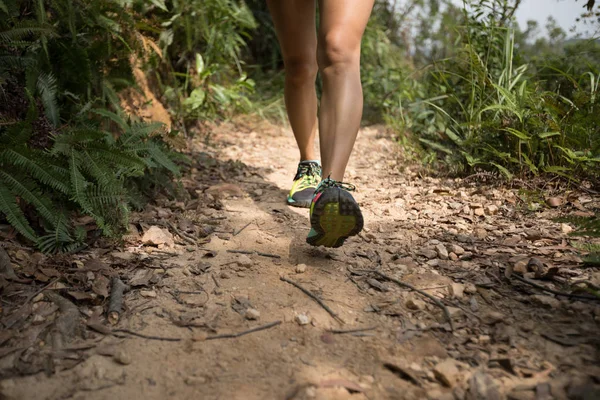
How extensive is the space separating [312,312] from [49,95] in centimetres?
161

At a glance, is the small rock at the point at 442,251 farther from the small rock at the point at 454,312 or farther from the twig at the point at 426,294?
the small rock at the point at 454,312

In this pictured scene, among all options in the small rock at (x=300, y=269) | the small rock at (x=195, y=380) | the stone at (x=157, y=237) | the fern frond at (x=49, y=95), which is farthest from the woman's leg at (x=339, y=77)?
the fern frond at (x=49, y=95)

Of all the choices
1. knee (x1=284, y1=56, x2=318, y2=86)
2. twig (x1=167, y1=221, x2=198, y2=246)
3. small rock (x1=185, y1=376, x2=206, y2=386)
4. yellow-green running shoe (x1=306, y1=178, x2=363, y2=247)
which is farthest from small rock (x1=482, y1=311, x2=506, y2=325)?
knee (x1=284, y1=56, x2=318, y2=86)

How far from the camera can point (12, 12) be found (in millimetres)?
2018

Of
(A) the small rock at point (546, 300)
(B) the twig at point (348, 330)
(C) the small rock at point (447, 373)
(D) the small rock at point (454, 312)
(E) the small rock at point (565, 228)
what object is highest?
(E) the small rock at point (565, 228)

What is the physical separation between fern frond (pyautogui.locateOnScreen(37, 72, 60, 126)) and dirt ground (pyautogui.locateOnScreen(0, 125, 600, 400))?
0.60 metres

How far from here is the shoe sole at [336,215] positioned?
1.60 meters

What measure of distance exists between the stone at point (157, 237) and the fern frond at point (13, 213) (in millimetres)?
421

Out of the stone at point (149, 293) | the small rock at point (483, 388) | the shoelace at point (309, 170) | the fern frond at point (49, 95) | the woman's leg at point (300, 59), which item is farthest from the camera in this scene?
the shoelace at point (309, 170)

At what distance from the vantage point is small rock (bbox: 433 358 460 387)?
1189 mm

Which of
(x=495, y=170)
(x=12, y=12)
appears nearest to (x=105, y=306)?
(x=12, y=12)

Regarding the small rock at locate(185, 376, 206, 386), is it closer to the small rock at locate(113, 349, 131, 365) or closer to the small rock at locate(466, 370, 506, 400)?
the small rock at locate(113, 349, 131, 365)

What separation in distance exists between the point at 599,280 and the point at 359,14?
1.33m

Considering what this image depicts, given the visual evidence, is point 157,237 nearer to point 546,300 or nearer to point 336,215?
point 336,215
